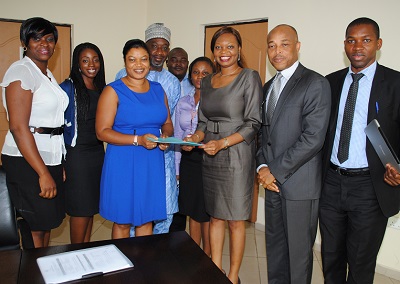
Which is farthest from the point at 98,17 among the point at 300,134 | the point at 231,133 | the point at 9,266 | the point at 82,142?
the point at 9,266

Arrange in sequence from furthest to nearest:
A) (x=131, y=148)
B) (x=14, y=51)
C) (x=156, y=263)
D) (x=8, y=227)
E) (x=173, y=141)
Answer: (x=14, y=51) → (x=131, y=148) → (x=173, y=141) → (x=8, y=227) → (x=156, y=263)

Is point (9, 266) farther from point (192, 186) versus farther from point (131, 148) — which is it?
point (192, 186)

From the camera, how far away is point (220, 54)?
239cm

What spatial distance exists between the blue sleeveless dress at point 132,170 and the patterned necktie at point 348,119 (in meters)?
1.16

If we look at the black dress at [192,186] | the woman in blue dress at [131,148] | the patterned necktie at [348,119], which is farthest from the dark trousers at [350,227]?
the woman in blue dress at [131,148]

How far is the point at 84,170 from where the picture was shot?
2.62m

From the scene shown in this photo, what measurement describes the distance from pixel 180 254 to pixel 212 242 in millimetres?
1236

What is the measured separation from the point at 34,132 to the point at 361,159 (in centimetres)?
198

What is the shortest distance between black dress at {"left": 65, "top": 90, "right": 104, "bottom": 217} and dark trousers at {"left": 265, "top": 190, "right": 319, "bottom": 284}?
1.26m

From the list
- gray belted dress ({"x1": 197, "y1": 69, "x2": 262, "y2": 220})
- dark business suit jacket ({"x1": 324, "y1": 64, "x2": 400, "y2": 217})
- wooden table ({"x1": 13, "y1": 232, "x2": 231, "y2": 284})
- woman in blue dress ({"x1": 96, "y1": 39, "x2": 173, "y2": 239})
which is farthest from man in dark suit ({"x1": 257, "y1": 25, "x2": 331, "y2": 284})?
wooden table ({"x1": 13, "y1": 232, "x2": 231, "y2": 284})

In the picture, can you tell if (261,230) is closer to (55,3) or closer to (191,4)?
(191,4)

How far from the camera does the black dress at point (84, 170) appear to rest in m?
2.61

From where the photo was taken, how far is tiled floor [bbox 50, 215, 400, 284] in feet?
9.96

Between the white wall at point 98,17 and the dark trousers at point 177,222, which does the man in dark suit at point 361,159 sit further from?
the white wall at point 98,17
